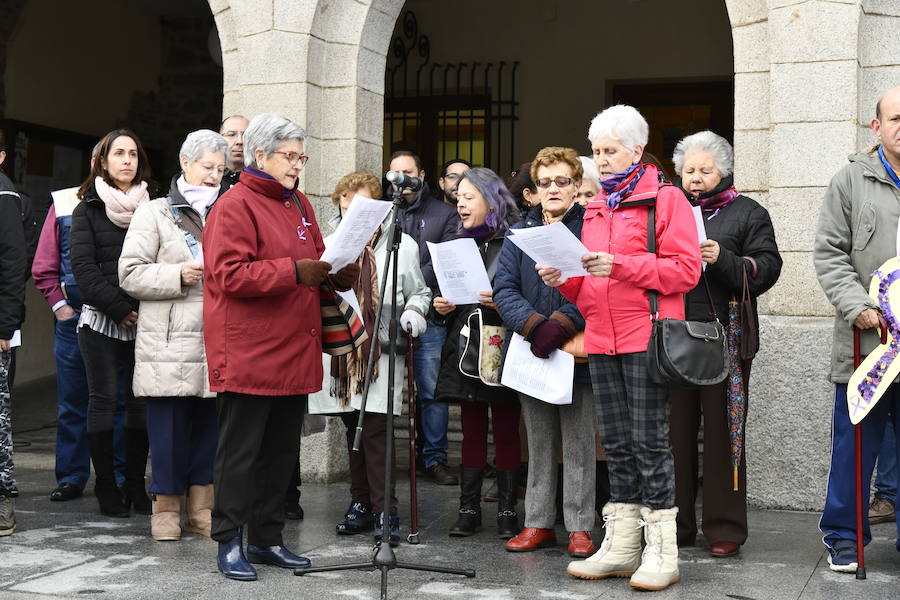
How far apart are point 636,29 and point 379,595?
8.11m

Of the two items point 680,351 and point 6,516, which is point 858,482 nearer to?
point 680,351

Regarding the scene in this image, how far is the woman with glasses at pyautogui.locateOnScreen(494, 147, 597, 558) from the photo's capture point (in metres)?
5.26

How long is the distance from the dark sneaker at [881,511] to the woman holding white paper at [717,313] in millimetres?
973

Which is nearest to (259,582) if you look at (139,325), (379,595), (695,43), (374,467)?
(379,595)

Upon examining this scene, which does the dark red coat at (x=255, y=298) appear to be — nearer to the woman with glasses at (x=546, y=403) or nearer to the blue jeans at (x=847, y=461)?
the woman with glasses at (x=546, y=403)

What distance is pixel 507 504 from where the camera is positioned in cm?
569

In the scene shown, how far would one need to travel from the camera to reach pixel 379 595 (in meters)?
4.56

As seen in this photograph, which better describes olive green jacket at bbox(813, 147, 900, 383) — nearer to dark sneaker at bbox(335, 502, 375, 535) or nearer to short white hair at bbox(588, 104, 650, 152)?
short white hair at bbox(588, 104, 650, 152)

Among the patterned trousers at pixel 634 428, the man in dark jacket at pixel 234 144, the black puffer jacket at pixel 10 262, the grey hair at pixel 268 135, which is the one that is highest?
the man in dark jacket at pixel 234 144

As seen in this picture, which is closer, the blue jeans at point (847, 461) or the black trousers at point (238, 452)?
the black trousers at point (238, 452)

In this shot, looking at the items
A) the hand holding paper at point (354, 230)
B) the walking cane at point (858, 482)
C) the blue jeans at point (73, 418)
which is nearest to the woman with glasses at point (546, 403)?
the hand holding paper at point (354, 230)

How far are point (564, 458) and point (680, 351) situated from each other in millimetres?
1010

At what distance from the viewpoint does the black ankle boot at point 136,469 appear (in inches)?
244

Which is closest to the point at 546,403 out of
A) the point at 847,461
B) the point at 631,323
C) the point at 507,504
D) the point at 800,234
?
the point at 507,504
